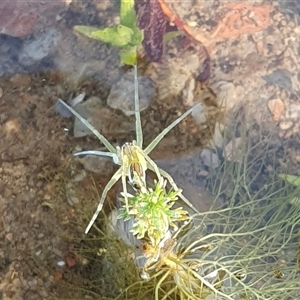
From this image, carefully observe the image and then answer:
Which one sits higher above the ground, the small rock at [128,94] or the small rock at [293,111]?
the small rock at [128,94]

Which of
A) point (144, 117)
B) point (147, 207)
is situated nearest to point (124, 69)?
point (144, 117)

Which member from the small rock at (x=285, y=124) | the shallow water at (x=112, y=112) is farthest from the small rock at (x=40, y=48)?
the small rock at (x=285, y=124)

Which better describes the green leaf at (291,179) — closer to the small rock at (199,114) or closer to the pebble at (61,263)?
the small rock at (199,114)

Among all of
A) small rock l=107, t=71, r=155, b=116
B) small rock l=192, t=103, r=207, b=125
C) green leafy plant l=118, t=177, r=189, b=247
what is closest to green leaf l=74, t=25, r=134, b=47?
small rock l=107, t=71, r=155, b=116

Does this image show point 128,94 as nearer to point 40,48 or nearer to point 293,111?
point 40,48

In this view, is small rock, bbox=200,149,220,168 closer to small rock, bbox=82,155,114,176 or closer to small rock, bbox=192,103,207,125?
small rock, bbox=192,103,207,125

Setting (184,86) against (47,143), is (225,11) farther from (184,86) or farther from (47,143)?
(47,143)

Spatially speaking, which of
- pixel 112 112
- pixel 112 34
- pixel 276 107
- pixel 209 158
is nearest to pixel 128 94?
pixel 112 112
